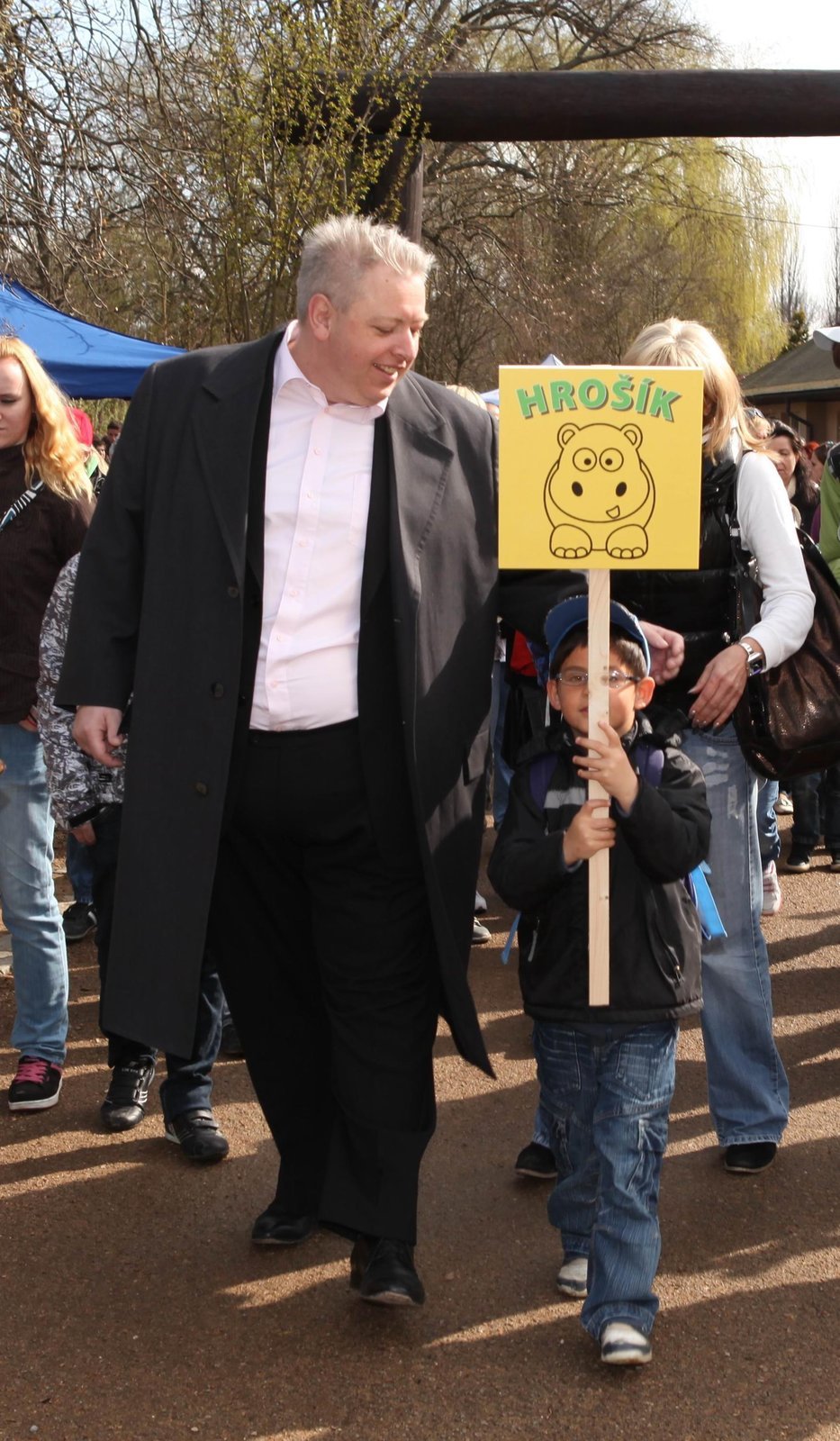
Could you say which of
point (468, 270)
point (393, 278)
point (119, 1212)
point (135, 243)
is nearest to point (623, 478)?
point (393, 278)

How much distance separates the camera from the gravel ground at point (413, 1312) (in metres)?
3.05

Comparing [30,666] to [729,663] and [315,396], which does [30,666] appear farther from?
[729,663]

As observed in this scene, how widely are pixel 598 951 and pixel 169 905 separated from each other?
88 cm

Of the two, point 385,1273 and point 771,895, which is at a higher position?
point 771,895

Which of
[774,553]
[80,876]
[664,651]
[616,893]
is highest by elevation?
[774,553]

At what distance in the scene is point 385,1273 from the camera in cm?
338

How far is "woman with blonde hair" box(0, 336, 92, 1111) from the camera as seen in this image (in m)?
4.75

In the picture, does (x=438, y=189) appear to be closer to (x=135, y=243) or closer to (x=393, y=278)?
(x=135, y=243)

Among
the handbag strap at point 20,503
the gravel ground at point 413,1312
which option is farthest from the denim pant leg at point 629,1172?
the handbag strap at point 20,503

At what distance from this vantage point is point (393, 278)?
3.21m

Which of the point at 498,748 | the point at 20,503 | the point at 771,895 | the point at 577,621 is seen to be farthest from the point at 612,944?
the point at 771,895

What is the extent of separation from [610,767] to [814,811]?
521 centimetres

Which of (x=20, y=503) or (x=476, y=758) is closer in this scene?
(x=476, y=758)

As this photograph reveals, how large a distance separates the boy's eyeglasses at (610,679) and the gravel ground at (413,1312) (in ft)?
4.32
